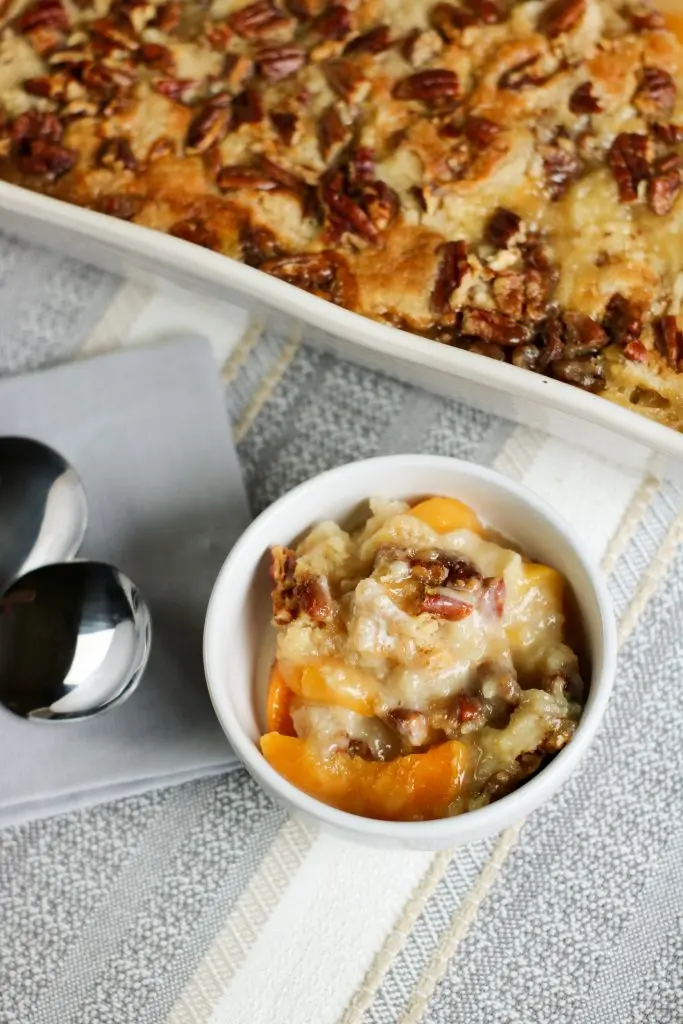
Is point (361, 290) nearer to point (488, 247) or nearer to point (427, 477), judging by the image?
point (488, 247)

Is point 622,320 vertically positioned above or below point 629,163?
below

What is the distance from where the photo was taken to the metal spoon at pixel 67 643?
4.63 feet

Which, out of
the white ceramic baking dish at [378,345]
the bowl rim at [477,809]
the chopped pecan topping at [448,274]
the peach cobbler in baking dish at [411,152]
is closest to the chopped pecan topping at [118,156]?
the peach cobbler in baking dish at [411,152]

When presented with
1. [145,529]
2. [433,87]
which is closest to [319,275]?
[433,87]

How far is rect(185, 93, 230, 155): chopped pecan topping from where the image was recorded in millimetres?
1590

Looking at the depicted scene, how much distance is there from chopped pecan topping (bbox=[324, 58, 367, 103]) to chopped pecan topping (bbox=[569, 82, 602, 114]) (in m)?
0.30

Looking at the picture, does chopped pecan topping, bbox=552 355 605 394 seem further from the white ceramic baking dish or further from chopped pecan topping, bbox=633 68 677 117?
chopped pecan topping, bbox=633 68 677 117

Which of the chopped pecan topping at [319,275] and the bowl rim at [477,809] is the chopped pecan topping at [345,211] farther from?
the bowl rim at [477,809]

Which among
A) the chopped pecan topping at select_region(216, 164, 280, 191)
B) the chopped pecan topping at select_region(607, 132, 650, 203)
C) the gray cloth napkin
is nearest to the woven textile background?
the gray cloth napkin

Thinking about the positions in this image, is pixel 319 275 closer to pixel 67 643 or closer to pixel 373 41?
pixel 373 41

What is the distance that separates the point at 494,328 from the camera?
1473 mm

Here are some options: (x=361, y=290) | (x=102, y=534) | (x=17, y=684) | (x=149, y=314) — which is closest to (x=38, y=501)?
(x=102, y=534)

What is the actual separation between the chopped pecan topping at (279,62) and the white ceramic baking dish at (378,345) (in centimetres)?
34

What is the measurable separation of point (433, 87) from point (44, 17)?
614 mm
